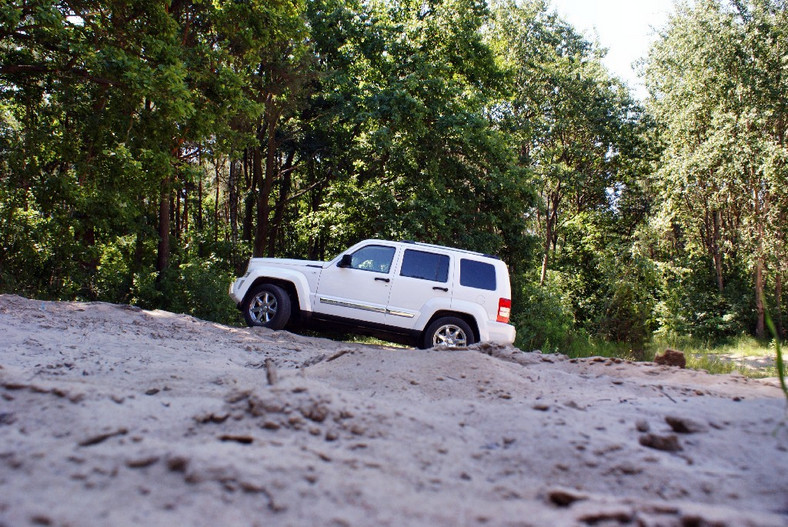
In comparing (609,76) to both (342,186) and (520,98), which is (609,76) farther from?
(342,186)

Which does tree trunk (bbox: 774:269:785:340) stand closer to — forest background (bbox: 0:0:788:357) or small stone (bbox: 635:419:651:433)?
forest background (bbox: 0:0:788:357)

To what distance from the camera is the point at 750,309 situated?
2441cm

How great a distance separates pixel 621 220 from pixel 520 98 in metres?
8.32

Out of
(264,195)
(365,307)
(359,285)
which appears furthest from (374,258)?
(264,195)

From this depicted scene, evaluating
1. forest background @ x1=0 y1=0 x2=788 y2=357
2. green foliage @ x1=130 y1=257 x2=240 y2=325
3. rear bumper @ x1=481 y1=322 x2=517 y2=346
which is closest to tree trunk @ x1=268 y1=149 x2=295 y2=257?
forest background @ x1=0 y1=0 x2=788 y2=357

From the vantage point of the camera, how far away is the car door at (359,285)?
10.4m

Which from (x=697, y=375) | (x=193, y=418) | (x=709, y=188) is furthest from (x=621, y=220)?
(x=193, y=418)

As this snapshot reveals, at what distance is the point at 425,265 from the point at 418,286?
1.36 feet

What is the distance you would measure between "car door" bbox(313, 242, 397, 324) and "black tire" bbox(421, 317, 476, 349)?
88cm

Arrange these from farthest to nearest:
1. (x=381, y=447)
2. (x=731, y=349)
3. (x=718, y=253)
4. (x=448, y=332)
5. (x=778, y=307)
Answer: (x=718, y=253) → (x=778, y=307) → (x=731, y=349) → (x=448, y=332) → (x=381, y=447)

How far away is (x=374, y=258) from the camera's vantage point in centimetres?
1063

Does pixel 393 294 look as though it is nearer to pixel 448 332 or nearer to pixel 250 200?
pixel 448 332

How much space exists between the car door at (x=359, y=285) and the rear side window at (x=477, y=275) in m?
1.26

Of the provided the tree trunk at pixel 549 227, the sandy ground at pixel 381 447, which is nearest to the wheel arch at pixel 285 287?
the sandy ground at pixel 381 447
